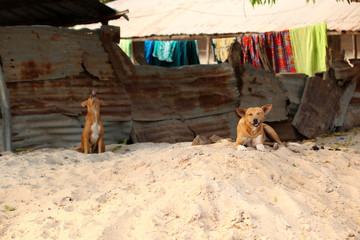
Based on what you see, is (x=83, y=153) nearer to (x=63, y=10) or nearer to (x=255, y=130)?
(x=255, y=130)

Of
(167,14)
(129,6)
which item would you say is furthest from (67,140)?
(129,6)

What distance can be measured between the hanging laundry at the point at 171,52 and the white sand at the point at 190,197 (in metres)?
9.26

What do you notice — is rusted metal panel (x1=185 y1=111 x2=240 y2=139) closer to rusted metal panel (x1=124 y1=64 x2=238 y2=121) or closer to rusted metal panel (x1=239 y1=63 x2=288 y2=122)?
rusted metal panel (x1=124 y1=64 x2=238 y2=121)

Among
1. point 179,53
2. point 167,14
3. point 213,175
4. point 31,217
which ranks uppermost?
point 167,14

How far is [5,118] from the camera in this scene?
6410 millimetres

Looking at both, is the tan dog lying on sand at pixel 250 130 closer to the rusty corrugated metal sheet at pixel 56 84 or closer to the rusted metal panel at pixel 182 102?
the rusted metal panel at pixel 182 102

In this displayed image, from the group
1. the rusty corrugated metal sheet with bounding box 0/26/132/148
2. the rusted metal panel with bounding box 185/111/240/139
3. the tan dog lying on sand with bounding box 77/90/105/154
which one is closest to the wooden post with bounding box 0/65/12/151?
the rusty corrugated metal sheet with bounding box 0/26/132/148

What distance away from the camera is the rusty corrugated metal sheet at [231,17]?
12.1m

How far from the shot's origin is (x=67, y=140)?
7.09 m

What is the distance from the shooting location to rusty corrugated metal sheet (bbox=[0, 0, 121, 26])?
8.49 meters

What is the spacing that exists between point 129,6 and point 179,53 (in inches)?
248

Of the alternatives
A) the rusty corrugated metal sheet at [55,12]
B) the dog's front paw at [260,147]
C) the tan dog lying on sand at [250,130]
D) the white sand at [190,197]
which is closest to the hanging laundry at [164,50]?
the rusty corrugated metal sheet at [55,12]

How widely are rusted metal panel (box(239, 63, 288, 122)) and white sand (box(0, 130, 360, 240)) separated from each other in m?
3.39

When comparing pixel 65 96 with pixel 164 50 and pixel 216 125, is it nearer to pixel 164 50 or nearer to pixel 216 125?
pixel 216 125
